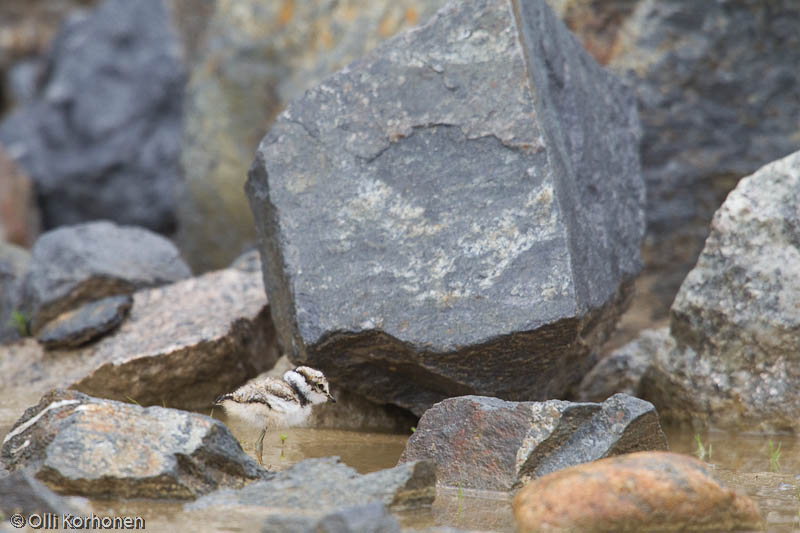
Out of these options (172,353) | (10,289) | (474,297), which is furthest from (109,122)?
(474,297)

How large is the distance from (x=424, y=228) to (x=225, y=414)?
1703 millimetres

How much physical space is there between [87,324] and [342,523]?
3.40 metres

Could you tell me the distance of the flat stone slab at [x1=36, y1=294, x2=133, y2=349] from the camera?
223 inches

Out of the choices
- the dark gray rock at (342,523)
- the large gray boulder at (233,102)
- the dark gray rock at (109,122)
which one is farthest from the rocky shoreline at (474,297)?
the dark gray rock at (109,122)

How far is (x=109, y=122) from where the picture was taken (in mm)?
12125

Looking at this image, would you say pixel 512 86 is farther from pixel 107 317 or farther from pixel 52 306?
pixel 52 306

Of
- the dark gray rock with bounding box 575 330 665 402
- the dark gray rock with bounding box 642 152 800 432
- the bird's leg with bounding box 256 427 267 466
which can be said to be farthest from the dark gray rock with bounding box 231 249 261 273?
the dark gray rock with bounding box 642 152 800 432

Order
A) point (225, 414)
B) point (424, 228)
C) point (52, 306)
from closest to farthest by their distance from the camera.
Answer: point (424, 228), point (225, 414), point (52, 306)

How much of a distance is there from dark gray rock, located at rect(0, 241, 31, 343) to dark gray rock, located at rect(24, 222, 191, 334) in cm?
14

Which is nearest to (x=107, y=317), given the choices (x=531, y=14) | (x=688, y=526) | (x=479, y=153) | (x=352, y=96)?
(x=352, y=96)

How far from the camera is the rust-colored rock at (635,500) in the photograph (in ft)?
10.1

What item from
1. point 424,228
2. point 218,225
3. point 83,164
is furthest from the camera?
point 83,164

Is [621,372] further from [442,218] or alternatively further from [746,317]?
[442,218]

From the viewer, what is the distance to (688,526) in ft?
10.5
